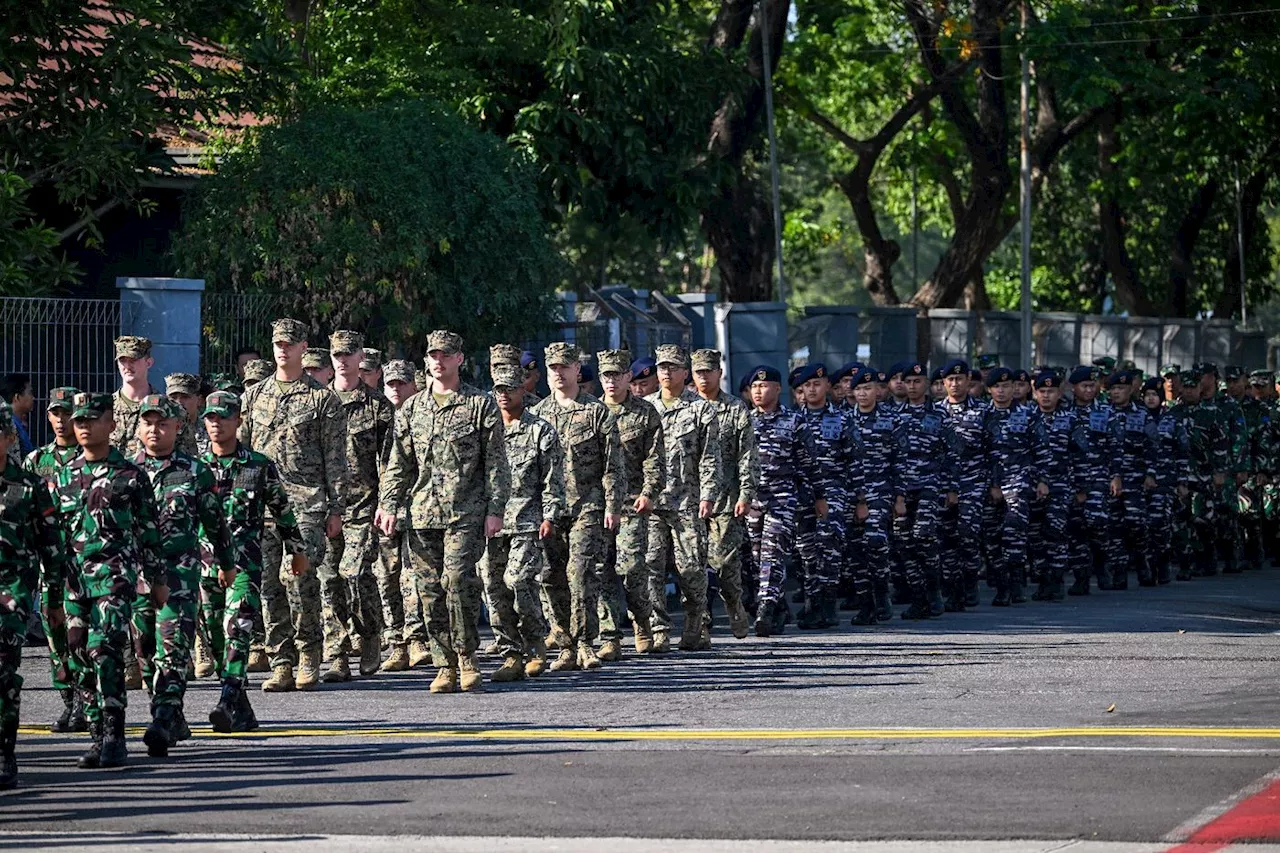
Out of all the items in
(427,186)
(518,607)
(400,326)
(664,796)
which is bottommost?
(664,796)

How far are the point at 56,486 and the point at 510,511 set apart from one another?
364 centimetres

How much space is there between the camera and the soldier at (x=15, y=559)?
33.3ft

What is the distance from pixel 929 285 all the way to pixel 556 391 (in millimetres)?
23720

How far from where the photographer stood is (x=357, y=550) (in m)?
14.4

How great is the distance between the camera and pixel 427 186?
21.1 metres

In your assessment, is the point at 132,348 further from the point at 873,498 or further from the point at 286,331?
the point at 873,498

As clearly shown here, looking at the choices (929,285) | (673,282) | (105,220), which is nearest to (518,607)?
(105,220)

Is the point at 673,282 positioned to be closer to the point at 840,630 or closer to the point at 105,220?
the point at 105,220

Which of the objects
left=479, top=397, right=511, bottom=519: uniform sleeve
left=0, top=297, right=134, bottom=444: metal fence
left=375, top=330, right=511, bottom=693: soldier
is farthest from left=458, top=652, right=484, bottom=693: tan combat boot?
left=0, top=297, right=134, bottom=444: metal fence

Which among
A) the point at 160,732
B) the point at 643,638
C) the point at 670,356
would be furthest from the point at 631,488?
the point at 160,732

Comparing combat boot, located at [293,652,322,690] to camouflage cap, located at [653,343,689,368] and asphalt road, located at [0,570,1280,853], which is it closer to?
asphalt road, located at [0,570,1280,853]

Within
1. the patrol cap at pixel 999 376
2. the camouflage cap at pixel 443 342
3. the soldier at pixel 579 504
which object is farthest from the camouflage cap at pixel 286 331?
the patrol cap at pixel 999 376

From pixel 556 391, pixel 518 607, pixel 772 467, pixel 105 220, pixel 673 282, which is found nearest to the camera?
pixel 518 607

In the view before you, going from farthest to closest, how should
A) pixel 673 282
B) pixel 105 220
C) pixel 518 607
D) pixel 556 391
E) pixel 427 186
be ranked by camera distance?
pixel 673 282 → pixel 105 220 → pixel 427 186 → pixel 556 391 → pixel 518 607
